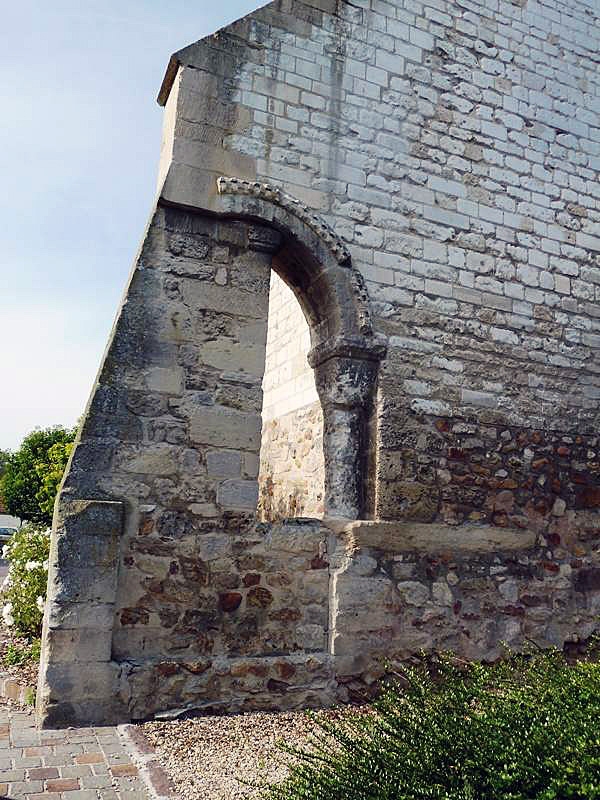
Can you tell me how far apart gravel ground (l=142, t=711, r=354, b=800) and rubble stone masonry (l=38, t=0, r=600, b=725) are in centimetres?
17

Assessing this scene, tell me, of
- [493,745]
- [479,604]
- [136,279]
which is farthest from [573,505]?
[136,279]

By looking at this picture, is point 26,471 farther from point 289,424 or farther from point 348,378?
point 348,378

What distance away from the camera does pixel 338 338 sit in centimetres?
450

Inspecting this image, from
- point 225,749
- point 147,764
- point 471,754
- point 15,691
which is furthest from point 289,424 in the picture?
point 471,754

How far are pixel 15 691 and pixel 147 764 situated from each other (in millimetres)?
1390

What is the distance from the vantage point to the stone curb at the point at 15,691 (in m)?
3.83

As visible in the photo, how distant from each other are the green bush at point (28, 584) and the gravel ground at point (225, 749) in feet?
5.71

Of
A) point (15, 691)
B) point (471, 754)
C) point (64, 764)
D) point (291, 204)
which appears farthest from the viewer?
point (291, 204)

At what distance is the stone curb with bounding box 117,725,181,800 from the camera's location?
2.71m

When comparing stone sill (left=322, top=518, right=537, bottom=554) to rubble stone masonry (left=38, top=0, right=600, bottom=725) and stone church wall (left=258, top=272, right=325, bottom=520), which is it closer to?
rubble stone masonry (left=38, top=0, right=600, bottom=725)

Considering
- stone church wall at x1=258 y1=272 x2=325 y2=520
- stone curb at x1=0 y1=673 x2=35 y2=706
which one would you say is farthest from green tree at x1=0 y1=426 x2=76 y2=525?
stone curb at x1=0 y1=673 x2=35 y2=706

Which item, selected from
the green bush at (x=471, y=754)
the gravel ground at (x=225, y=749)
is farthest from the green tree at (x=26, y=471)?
the green bush at (x=471, y=754)

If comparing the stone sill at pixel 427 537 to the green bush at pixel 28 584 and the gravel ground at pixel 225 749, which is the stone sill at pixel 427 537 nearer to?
the gravel ground at pixel 225 749

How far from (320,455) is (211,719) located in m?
1.94
